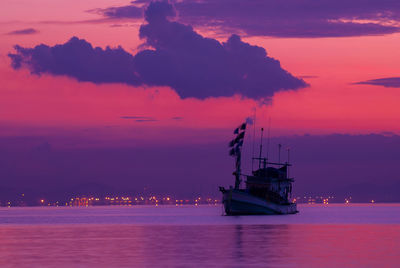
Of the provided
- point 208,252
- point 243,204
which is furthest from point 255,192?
point 208,252

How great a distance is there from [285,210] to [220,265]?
430ft

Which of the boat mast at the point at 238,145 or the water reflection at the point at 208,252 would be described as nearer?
the water reflection at the point at 208,252

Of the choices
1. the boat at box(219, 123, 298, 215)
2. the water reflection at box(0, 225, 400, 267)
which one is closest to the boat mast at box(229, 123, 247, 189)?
the boat at box(219, 123, 298, 215)

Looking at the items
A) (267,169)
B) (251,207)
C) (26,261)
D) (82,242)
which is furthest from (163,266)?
(267,169)

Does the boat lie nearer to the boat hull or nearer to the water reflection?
the boat hull

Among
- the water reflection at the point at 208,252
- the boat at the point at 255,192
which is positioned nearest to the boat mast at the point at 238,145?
the boat at the point at 255,192

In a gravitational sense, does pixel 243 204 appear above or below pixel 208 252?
above

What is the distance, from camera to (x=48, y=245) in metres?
78.4

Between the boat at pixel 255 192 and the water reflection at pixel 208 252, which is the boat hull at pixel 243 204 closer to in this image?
the boat at pixel 255 192

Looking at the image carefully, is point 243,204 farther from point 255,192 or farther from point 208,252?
point 208,252

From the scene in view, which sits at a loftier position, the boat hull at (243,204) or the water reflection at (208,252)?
the boat hull at (243,204)

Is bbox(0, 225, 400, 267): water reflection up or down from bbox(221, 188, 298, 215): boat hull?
down

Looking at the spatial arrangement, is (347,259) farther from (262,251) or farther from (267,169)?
(267,169)

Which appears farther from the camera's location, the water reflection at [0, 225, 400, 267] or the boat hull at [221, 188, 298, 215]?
the boat hull at [221, 188, 298, 215]
